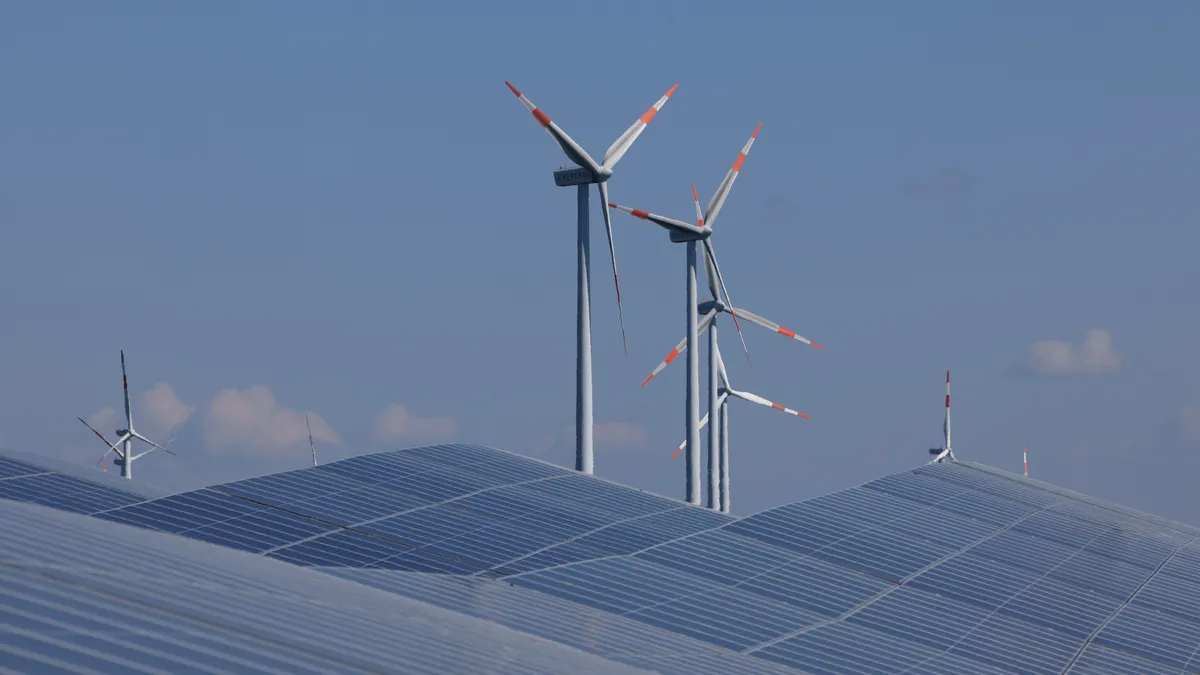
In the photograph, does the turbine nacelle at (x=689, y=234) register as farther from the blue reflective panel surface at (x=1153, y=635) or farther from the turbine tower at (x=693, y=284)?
the blue reflective panel surface at (x=1153, y=635)

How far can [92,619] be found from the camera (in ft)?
53.8

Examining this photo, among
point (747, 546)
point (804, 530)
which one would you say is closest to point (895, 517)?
point (804, 530)

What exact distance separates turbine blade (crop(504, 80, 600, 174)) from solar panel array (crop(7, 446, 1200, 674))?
49.9 feet

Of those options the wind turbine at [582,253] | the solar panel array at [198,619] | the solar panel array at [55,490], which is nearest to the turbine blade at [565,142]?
the wind turbine at [582,253]

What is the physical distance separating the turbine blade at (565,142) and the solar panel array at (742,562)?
15.2 meters

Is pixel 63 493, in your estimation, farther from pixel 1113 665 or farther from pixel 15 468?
pixel 1113 665

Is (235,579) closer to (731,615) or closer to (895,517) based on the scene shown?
(731,615)

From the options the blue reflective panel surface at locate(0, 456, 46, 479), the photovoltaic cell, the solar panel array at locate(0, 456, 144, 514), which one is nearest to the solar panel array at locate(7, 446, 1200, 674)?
the photovoltaic cell

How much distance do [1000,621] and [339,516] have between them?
77.9ft

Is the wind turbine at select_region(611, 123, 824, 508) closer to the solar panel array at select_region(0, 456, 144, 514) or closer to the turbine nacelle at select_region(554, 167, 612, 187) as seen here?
the turbine nacelle at select_region(554, 167, 612, 187)

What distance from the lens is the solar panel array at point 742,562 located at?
40.7 metres

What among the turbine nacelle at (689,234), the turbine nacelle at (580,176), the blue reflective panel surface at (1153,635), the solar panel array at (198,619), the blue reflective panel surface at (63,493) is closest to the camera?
the solar panel array at (198,619)

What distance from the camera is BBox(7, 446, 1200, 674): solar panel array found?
4072 cm

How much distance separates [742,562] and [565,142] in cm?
2776
